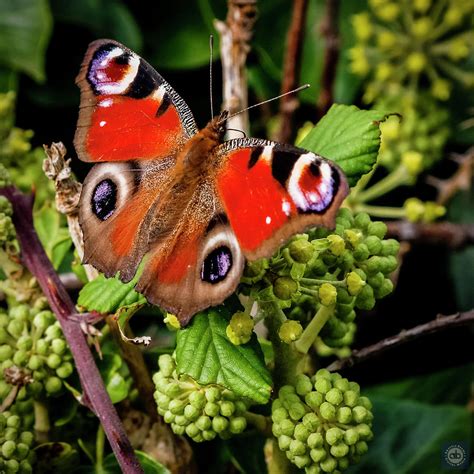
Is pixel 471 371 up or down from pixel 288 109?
down

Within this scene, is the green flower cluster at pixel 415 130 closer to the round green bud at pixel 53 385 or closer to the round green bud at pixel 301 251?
the round green bud at pixel 301 251

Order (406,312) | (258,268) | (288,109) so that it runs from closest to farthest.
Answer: (258,268) → (288,109) → (406,312)

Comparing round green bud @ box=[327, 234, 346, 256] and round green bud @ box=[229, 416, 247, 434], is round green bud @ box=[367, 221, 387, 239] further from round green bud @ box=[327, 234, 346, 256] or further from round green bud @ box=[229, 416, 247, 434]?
round green bud @ box=[229, 416, 247, 434]

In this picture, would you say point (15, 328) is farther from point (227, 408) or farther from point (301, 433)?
point (301, 433)

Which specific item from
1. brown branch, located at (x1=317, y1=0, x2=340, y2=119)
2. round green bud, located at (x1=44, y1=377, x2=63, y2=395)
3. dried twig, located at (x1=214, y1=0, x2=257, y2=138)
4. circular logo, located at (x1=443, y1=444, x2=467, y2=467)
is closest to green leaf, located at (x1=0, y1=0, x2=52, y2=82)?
dried twig, located at (x1=214, y1=0, x2=257, y2=138)

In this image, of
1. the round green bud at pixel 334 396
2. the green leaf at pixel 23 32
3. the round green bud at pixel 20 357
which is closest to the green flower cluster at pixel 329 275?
the round green bud at pixel 334 396

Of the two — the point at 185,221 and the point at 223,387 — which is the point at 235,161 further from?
the point at 223,387

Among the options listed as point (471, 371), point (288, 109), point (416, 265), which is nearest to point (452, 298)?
point (416, 265)
